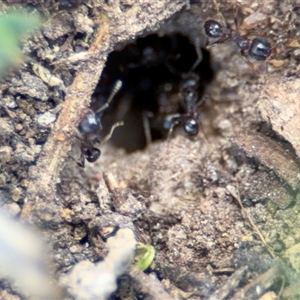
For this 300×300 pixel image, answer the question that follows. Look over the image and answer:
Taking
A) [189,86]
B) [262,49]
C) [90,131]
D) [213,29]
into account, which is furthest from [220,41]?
[90,131]

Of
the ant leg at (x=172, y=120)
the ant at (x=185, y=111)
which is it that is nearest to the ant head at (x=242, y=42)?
the ant at (x=185, y=111)

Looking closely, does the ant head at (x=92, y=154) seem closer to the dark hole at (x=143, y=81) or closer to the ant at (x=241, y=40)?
the dark hole at (x=143, y=81)

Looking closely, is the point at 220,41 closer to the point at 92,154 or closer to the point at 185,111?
the point at 185,111

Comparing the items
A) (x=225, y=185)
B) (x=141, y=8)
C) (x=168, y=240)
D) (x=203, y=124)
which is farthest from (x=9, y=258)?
(x=203, y=124)

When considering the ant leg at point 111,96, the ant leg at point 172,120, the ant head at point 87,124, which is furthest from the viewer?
the ant leg at point 172,120

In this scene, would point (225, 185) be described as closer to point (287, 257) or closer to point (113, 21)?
point (287, 257)
